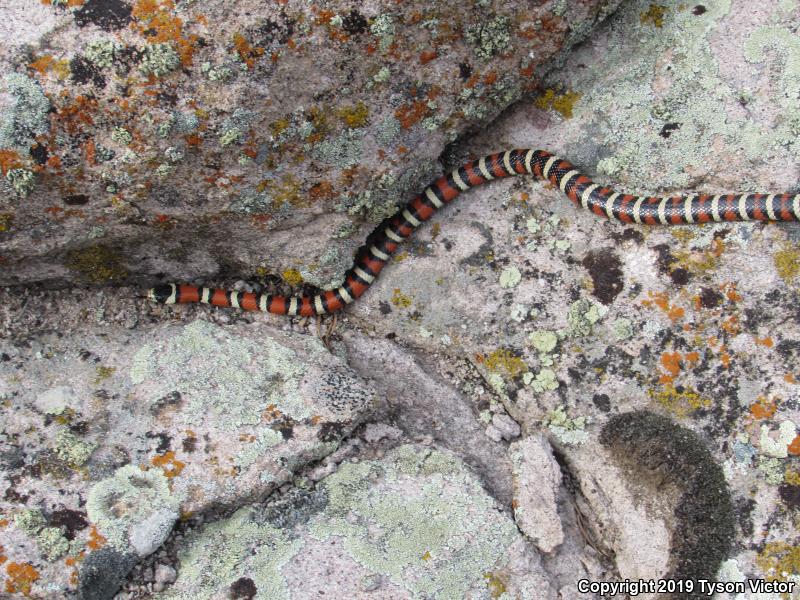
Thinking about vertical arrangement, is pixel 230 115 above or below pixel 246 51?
below

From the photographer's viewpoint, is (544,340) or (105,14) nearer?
(105,14)

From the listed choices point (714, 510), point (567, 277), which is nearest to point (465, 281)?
point (567, 277)

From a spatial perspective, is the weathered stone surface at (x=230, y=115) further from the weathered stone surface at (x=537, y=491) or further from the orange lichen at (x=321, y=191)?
the weathered stone surface at (x=537, y=491)

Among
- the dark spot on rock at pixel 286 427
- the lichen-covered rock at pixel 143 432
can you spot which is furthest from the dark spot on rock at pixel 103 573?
the dark spot on rock at pixel 286 427

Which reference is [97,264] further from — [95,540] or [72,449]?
[95,540]

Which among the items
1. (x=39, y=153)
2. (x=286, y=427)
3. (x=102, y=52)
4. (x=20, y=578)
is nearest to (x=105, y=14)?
(x=102, y=52)
